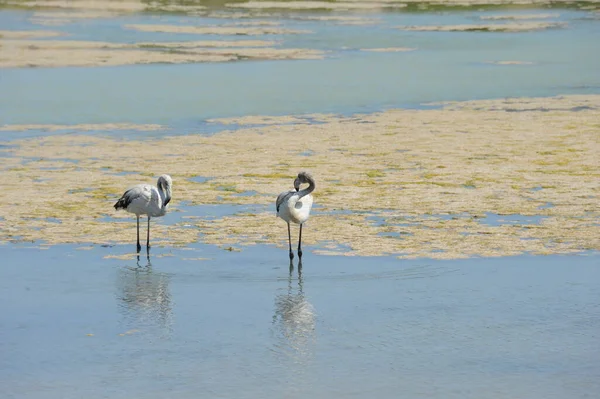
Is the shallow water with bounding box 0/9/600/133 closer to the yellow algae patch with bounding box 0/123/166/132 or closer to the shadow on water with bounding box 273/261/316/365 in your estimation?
the yellow algae patch with bounding box 0/123/166/132

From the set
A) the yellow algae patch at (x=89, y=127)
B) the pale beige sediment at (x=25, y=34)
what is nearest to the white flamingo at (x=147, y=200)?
the yellow algae patch at (x=89, y=127)

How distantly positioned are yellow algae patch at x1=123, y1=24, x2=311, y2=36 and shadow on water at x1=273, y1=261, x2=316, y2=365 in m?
32.4

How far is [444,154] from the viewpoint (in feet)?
60.6

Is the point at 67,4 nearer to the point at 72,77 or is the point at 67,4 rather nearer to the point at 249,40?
the point at 249,40

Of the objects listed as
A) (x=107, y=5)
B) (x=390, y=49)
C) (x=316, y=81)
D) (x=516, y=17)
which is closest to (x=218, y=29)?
(x=390, y=49)

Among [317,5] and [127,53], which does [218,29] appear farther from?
[317,5]

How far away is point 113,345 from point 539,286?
3898 mm

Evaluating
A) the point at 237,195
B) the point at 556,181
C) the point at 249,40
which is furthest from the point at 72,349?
the point at 249,40

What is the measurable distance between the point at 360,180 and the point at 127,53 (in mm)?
21075

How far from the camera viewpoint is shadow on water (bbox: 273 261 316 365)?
361 inches

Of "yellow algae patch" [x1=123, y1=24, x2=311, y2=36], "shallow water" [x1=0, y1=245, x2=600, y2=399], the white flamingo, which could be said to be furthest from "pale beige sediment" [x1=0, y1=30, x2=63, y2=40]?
"shallow water" [x1=0, y1=245, x2=600, y2=399]

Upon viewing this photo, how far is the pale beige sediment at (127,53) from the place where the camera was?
33.9 metres

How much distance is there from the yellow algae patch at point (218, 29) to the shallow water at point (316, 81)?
2.18m

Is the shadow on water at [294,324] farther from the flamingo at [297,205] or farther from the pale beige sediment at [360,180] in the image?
the pale beige sediment at [360,180]
